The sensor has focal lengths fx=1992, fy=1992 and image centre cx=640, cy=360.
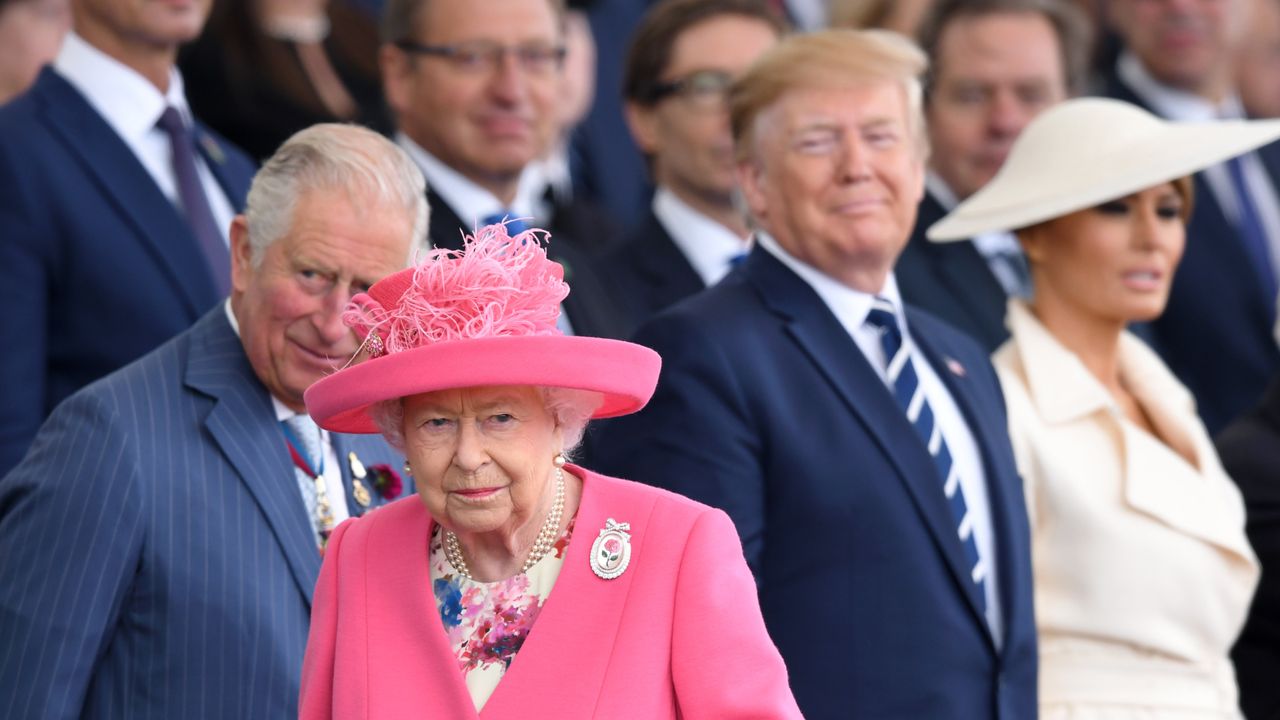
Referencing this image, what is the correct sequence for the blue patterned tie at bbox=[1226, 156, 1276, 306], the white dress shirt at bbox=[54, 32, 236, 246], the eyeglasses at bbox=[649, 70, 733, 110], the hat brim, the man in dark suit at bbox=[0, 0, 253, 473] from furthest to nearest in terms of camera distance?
the blue patterned tie at bbox=[1226, 156, 1276, 306], the eyeglasses at bbox=[649, 70, 733, 110], the white dress shirt at bbox=[54, 32, 236, 246], the man in dark suit at bbox=[0, 0, 253, 473], the hat brim

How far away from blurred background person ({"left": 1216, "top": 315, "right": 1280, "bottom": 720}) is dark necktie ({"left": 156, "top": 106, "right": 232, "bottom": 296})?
2.69 metres

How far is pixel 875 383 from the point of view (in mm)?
4117

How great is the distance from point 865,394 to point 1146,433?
1059mm

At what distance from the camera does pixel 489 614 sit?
9.80 feet

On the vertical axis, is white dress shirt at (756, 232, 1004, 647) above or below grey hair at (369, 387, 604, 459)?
below

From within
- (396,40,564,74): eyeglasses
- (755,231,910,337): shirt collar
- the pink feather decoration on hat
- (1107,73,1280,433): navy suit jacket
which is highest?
(396,40,564,74): eyeglasses

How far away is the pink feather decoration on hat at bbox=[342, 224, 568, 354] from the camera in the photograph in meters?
2.89

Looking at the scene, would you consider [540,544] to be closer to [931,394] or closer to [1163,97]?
[931,394]

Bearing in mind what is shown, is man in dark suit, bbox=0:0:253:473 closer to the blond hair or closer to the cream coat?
the blond hair

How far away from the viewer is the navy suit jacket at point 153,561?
331cm

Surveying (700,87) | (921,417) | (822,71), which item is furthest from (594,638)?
(700,87)

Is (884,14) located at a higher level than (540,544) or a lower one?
higher

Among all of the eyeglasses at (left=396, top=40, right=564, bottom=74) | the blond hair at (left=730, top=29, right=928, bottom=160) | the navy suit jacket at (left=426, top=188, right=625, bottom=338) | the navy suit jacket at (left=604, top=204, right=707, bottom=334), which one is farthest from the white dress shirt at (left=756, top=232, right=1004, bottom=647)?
the eyeglasses at (left=396, top=40, right=564, bottom=74)

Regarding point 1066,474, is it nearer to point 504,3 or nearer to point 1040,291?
point 1040,291
